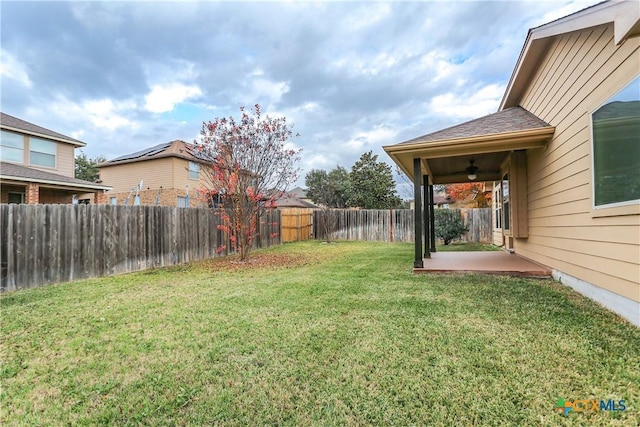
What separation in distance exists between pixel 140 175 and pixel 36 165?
18.4 ft

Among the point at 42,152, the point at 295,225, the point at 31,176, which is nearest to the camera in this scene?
the point at 31,176

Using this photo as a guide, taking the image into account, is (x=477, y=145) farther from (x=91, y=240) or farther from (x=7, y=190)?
(x=7, y=190)

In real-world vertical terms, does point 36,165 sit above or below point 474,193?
above

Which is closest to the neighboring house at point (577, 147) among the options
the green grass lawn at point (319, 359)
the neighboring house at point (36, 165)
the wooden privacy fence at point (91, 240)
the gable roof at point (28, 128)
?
the green grass lawn at point (319, 359)

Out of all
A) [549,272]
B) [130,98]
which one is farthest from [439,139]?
[130,98]

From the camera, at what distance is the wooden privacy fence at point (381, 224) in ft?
44.1

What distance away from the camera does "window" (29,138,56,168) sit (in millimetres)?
12609

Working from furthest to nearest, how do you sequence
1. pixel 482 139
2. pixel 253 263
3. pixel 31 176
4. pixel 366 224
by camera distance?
pixel 366 224 < pixel 31 176 < pixel 253 263 < pixel 482 139

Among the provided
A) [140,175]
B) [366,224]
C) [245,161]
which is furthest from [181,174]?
[245,161]

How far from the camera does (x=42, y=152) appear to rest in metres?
13.0

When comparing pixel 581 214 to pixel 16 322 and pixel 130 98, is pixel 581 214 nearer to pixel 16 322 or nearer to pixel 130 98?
pixel 16 322

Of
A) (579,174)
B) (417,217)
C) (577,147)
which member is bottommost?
(417,217)

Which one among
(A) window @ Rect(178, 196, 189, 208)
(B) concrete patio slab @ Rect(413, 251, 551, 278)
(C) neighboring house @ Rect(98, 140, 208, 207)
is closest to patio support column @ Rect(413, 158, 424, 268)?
(B) concrete patio slab @ Rect(413, 251, 551, 278)
